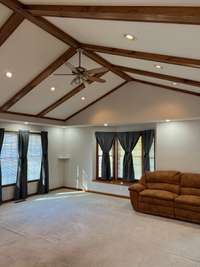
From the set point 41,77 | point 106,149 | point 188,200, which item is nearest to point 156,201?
point 188,200

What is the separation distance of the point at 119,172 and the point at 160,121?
2.57 metres

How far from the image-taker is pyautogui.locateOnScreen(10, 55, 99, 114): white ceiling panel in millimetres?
5281

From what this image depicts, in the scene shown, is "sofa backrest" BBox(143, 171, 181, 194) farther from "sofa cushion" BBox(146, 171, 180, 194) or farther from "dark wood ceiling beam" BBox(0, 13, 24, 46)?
"dark wood ceiling beam" BBox(0, 13, 24, 46)

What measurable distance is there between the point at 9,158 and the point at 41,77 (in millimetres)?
3136

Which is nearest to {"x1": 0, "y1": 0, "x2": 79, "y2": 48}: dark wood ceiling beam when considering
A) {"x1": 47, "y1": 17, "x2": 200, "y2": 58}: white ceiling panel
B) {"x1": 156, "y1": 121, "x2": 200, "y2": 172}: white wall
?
{"x1": 47, "y1": 17, "x2": 200, "y2": 58}: white ceiling panel

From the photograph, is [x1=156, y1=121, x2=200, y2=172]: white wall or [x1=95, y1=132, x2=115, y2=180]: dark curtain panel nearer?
[x1=156, y1=121, x2=200, y2=172]: white wall

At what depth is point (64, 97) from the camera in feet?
21.0

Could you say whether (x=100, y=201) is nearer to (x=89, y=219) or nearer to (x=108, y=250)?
(x=89, y=219)

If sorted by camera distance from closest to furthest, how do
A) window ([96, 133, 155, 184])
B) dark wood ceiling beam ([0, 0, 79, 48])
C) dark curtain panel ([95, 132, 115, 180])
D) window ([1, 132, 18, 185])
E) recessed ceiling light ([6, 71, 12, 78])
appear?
dark wood ceiling beam ([0, 0, 79, 48]) < recessed ceiling light ([6, 71, 12, 78]) < window ([1, 132, 18, 185]) < window ([96, 133, 155, 184]) < dark curtain panel ([95, 132, 115, 180])

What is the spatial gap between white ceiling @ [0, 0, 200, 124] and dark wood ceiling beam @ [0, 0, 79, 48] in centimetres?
11

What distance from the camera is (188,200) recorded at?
495 centimetres

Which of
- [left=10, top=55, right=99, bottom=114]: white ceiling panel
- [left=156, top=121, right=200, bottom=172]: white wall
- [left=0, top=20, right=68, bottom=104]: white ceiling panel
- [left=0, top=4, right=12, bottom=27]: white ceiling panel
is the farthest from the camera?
[left=156, top=121, right=200, bottom=172]: white wall

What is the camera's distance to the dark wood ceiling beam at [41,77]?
4.73 m

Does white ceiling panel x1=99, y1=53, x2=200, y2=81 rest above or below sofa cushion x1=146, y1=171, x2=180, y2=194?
above
